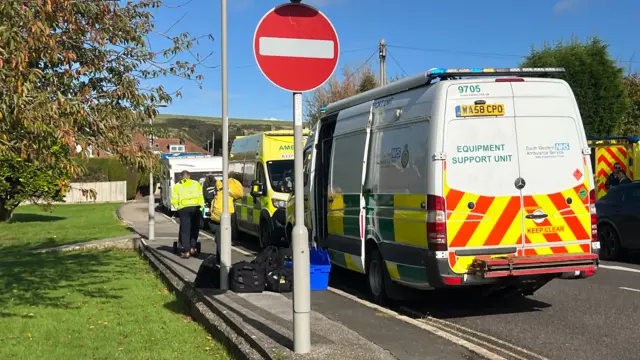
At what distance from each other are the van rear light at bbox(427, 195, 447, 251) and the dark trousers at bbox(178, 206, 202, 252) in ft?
23.2

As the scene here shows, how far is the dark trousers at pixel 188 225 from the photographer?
43.1 ft

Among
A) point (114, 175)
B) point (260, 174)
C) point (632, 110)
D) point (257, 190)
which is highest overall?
point (632, 110)

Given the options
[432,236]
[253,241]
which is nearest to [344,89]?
[253,241]

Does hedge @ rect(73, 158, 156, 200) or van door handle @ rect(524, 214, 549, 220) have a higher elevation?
hedge @ rect(73, 158, 156, 200)

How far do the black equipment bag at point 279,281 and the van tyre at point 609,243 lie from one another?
7.04 meters

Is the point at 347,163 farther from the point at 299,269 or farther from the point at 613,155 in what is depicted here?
the point at 613,155

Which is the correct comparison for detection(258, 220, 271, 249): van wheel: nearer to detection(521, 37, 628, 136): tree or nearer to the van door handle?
the van door handle

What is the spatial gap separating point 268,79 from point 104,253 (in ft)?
38.9

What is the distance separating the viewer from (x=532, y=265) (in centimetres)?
708

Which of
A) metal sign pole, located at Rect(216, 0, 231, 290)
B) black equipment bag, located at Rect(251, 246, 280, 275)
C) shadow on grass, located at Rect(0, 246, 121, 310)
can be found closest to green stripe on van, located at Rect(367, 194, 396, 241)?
black equipment bag, located at Rect(251, 246, 280, 275)

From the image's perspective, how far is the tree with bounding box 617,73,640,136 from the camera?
1196 inches

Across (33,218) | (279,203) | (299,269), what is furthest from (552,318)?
(33,218)

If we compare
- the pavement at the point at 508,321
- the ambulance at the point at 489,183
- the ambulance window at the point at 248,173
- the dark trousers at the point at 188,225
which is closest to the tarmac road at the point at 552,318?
the pavement at the point at 508,321

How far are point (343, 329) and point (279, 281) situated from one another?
8.94ft
